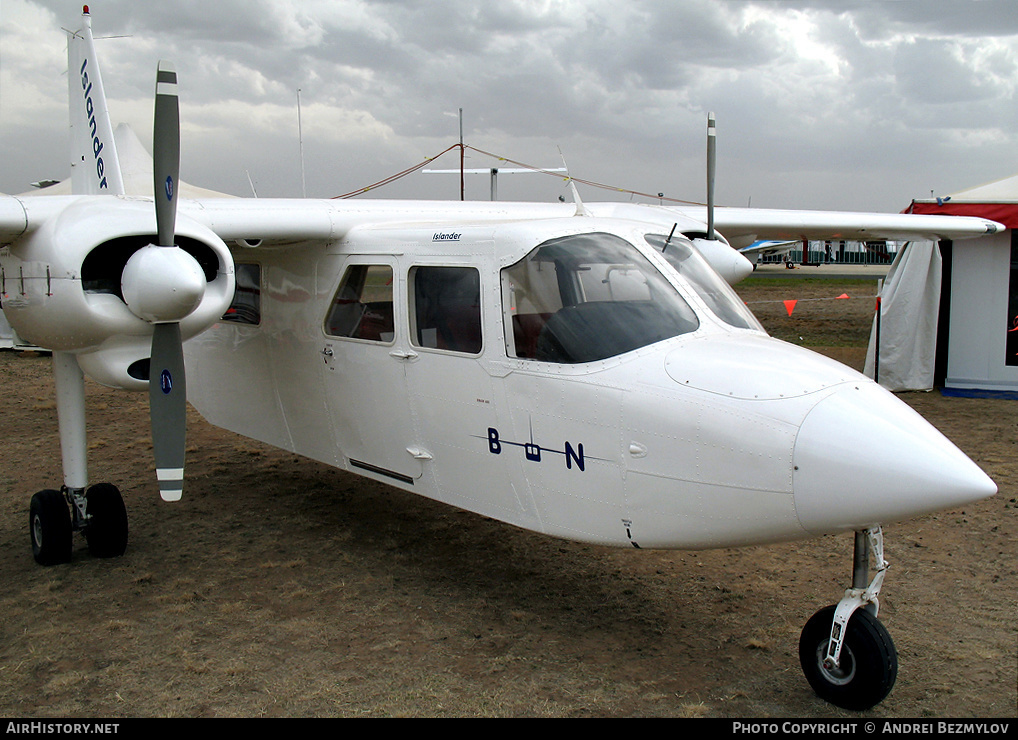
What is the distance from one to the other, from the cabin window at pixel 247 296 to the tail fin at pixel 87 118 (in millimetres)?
1842

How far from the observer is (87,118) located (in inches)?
318

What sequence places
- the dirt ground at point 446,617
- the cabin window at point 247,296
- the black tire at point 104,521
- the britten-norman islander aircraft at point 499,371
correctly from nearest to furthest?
1. the britten-norman islander aircraft at point 499,371
2. the dirt ground at point 446,617
3. the black tire at point 104,521
4. the cabin window at point 247,296

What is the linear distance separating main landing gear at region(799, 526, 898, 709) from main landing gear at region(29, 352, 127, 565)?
198 inches

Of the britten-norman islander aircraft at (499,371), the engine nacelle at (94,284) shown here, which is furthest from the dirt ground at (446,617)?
the engine nacelle at (94,284)

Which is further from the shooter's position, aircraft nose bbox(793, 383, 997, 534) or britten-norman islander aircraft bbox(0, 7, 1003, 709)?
britten-norman islander aircraft bbox(0, 7, 1003, 709)

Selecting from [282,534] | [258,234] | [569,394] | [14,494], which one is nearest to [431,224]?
[258,234]

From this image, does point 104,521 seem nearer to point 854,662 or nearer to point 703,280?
point 703,280

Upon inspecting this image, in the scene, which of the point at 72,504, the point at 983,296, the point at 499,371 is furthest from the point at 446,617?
the point at 983,296

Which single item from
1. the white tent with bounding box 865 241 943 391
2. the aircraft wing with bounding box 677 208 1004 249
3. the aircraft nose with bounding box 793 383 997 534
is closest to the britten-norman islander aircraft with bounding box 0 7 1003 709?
the aircraft nose with bounding box 793 383 997 534

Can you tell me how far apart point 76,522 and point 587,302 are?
437 cm

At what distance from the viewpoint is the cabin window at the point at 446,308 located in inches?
200

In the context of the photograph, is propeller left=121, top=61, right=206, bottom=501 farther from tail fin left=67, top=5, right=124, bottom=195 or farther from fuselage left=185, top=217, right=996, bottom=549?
tail fin left=67, top=5, right=124, bottom=195

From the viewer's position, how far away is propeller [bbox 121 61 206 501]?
4.76 metres

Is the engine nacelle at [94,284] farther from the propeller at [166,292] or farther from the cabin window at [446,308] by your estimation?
the cabin window at [446,308]
